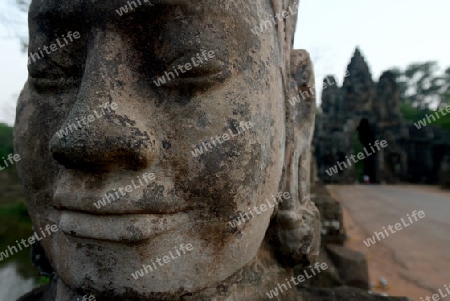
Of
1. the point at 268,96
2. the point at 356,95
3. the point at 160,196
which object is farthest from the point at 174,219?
the point at 356,95

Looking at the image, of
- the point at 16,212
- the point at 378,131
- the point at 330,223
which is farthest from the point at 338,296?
the point at 378,131

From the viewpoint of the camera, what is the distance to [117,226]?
2.67 feet

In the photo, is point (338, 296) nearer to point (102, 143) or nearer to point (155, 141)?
point (155, 141)

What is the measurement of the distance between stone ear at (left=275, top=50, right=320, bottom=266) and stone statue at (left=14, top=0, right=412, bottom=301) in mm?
270

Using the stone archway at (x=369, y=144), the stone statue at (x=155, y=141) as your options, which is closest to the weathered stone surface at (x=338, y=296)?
the stone statue at (x=155, y=141)

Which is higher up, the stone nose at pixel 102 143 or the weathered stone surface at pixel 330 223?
the stone nose at pixel 102 143

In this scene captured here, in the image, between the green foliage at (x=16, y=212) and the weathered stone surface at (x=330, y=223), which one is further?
the green foliage at (x=16, y=212)

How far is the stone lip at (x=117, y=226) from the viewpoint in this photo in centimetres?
81

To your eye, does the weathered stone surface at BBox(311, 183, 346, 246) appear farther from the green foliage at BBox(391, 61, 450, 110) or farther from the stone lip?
the green foliage at BBox(391, 61, 450, 110)

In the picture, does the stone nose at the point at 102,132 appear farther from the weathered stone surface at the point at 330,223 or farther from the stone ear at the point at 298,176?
the weathered stone surface at the point at 330,223

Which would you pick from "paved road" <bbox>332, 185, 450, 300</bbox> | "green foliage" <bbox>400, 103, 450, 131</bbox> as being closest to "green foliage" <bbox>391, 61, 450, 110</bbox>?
"green foliage" <bbox>400, 103, 450, 131</bbox>

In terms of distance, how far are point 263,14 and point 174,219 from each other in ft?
2.28

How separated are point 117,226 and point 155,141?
238 millimetres

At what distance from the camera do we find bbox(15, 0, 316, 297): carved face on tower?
819 mm
